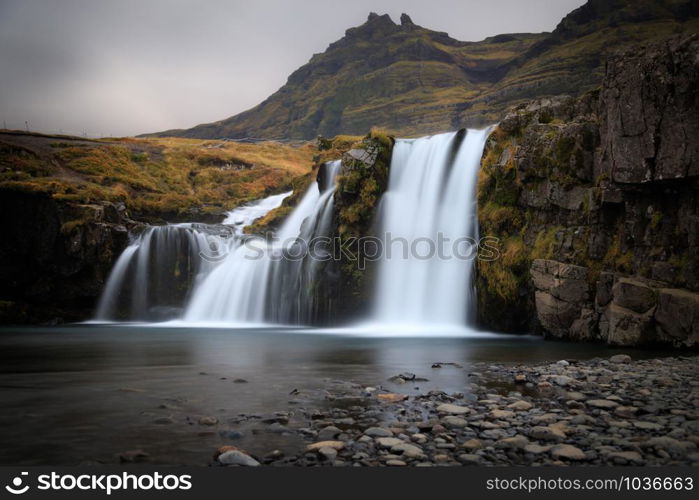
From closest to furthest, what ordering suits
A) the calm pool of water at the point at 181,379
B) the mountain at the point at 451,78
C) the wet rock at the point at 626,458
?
the wet rock at the point at 626,458 → the calm pool of water at the point at 181,379 → the mountain at the point at 451,78

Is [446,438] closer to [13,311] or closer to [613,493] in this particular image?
[613,493]

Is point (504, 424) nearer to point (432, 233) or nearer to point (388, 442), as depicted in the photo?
point (388, 442)

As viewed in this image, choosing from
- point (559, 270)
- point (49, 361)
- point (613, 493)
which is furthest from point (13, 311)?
point (613, 493)

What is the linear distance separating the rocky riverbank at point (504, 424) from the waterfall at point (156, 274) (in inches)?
1022

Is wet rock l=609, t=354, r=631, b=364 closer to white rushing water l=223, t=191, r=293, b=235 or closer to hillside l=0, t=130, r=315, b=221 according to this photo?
white rushing water l=223, t=191, r=293, b=235

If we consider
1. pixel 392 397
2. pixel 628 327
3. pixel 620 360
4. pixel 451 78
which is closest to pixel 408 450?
pixel 392 397

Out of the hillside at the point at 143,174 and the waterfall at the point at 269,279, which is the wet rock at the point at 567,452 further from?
the hillside at the point at 143,174

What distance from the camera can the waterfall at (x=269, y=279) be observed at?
29609 millimetres

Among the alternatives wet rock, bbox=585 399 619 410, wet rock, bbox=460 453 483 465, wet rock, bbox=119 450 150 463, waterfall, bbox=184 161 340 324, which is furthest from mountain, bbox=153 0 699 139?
wet rock, bbox=119 450 150 463

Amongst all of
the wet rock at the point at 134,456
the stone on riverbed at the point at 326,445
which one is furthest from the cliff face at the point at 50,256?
the stone on riverbed at the point at 326,445

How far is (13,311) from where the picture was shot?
32.2 m

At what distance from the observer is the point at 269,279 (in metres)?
31.2

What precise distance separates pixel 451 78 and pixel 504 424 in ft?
503

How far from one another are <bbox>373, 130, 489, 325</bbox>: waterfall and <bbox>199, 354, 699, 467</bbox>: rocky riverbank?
1384 centimetres
